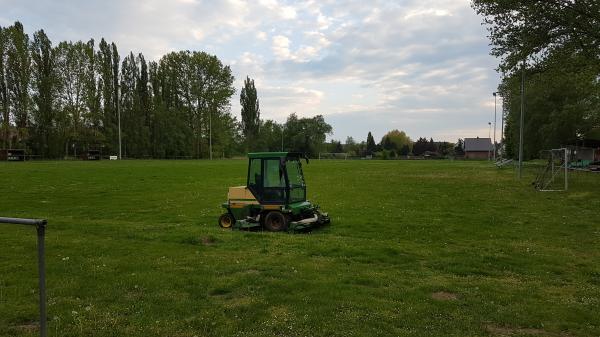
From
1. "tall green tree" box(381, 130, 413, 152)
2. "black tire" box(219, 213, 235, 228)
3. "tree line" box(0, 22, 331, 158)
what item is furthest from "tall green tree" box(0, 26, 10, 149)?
"tall green tree" box(381, 130, 413, 152)

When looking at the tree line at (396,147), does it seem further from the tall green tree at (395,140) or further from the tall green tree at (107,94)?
the tall green tree at (107,94)

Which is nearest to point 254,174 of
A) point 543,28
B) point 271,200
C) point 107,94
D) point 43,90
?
point 271,200

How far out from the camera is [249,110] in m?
122

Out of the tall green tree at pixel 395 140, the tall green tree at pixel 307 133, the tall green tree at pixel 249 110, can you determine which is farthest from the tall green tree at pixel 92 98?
the tall green tree at pixel 395 140

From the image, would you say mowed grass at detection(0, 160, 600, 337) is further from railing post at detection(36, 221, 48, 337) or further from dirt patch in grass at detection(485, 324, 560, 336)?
railing post at detection(36, 221, 48, 337)

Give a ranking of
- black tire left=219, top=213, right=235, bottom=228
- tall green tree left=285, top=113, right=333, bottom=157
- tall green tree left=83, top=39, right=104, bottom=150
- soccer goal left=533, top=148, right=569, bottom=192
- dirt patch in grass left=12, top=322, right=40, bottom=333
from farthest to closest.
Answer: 1. tall green tree left=285, top=113, right=333, bottom=157
2. tall green tree left=83, top=39, right=104, bottom=150
3. soccer goal left=533, top=148, right=569, bottom=192
4. black tire left=219, top=213, right=235, bottom=228
5. dirt patch in grass left=12, top=322, right=40, bottom=333

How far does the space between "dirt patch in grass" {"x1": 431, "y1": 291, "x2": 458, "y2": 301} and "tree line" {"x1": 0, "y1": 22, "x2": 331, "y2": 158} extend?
77292mm

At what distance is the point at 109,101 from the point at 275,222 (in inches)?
3113

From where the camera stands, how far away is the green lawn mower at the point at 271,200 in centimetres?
1316

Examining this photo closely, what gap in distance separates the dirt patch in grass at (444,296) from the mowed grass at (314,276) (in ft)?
0.15

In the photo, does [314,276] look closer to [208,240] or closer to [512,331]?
[512,331]

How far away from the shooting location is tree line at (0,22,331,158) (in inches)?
2820

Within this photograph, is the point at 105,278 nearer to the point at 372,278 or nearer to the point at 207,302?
the point at 207,302

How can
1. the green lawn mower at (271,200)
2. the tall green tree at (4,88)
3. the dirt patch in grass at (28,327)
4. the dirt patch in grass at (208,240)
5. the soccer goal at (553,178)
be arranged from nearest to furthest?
the dirt patch in grass at (28,327) < the dirt patch in grass at (208,240) < the green lawn mower at (271,200) < the soccer goal at (553,178) < the tall green tree at (4,88)
